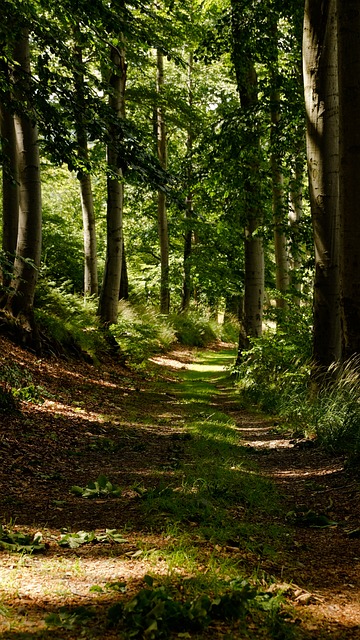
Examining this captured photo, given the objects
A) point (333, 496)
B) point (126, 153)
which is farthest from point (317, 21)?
point (333, 496)

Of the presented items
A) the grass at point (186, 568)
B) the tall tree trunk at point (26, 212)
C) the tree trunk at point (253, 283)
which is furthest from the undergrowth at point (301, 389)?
the tall tree trunk at point (26, 212)

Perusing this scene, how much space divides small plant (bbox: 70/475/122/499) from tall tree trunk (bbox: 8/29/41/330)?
5.63 metres

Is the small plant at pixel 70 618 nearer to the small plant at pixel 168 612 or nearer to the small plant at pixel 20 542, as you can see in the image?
the small plant at pixel 168 612

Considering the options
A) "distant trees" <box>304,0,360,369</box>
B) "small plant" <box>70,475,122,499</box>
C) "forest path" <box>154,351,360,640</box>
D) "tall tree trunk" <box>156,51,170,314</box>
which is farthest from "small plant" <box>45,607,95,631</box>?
"tall tree trunk" <box>156,51,170,314</box>

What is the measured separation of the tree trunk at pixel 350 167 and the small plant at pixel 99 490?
10.9 feet

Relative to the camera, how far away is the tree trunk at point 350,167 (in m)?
6.11

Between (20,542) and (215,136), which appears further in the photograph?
(215,136)

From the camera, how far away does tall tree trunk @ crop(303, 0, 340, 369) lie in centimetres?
756

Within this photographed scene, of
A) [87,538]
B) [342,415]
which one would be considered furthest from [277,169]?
[87,538]

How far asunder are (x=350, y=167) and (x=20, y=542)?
509 cm

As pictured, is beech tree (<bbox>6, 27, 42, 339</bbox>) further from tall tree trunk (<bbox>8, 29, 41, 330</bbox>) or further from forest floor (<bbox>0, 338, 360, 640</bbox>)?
forest floor (<bbox>0, 338, 360, 640</bbox>)

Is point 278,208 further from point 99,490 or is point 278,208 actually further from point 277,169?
point 99,490

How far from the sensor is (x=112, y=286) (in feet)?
45.8

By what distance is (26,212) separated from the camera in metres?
9.95
